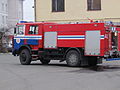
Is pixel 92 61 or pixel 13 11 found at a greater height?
pixel 13 11

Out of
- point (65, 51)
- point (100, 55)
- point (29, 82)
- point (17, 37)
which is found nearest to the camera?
point (29, 82)

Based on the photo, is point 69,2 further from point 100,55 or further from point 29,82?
point 29,82

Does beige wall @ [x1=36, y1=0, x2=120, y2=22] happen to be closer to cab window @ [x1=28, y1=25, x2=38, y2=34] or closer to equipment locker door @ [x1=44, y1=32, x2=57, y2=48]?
cab window @ [x1=28, y1=25, x2=38, y2=34]

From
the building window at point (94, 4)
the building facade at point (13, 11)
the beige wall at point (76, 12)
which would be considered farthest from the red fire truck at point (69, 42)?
the building facade at point (13, 11)

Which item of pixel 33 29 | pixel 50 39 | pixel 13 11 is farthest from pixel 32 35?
pixel 13 11

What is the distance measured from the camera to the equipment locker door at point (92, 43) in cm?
1925

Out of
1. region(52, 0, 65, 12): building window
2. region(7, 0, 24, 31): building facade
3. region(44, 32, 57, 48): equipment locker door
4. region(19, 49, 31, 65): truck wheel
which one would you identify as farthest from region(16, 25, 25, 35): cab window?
region(7, 0, 24, 31): building facade

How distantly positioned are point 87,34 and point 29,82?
6.99m

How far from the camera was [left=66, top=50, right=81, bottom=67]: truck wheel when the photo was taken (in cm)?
2005

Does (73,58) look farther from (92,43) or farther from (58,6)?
(58,6)

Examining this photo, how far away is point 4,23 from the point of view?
72562mm

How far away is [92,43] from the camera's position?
19.4m

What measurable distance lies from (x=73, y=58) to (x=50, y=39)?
6.80ft

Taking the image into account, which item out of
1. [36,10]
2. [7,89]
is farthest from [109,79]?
[36,10]
